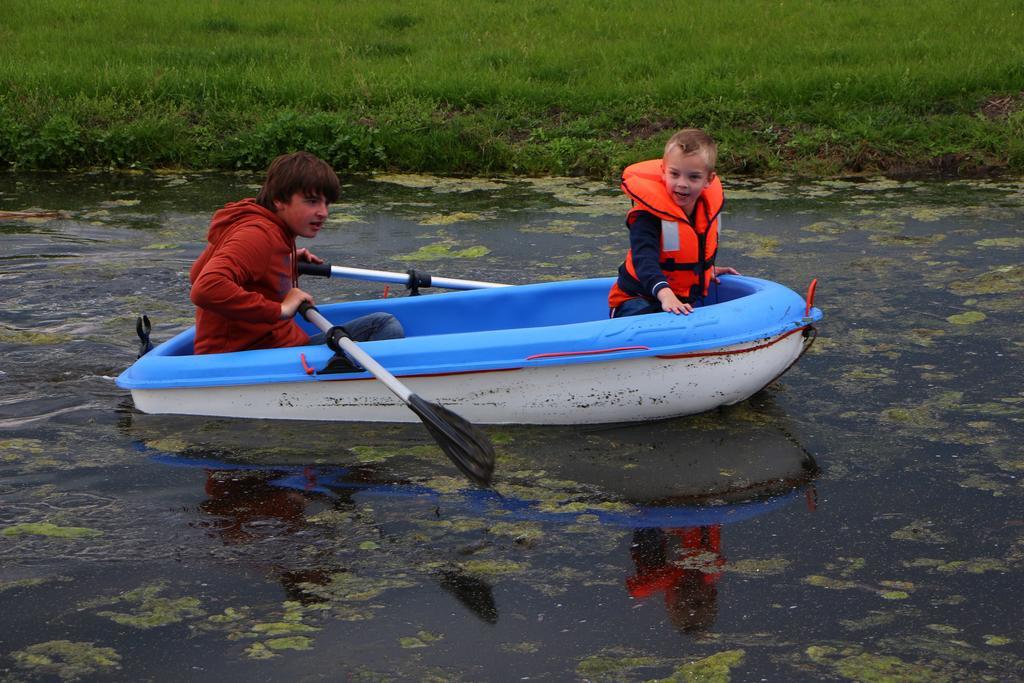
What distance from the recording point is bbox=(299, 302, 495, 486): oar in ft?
12.7

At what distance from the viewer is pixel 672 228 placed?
4570 millimetres

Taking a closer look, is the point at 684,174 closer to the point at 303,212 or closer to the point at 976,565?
the point at 303,212

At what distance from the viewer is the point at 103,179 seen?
28.3 feet

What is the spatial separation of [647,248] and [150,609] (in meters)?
2.20

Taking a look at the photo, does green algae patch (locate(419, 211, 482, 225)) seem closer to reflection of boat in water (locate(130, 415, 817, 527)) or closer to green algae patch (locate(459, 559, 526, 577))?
reflection of boat in water (locate(130, 415, 817, 527))

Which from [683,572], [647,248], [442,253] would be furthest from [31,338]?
[683,572]

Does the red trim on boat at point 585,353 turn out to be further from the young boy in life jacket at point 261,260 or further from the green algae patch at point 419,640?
the green algae patch at point 419,640

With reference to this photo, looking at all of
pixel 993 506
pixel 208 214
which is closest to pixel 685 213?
pixel 993 506

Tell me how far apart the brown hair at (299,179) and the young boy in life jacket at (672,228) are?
108 cm

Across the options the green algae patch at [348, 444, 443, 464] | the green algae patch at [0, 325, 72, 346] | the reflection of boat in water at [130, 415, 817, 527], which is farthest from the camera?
the green algae patch at [0, 325, 72, 346]

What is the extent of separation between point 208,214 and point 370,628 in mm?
4977

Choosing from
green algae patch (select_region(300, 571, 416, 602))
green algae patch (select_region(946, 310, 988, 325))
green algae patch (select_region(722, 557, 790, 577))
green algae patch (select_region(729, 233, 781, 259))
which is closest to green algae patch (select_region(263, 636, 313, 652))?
green algae patch (select_region(300, 571, 416, 602))

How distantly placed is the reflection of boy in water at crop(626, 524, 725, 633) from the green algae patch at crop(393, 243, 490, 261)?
3.24 meters

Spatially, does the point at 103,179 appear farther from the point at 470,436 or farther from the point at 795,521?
the point at 795,521
